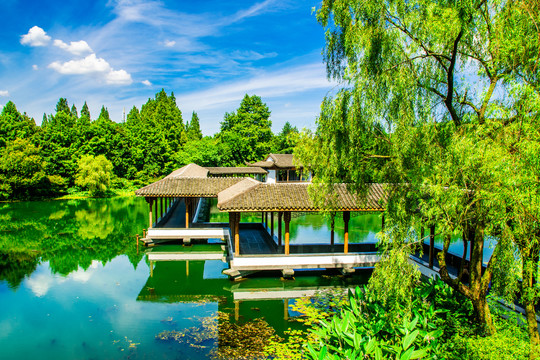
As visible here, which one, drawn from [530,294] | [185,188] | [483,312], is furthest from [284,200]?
[530,294]

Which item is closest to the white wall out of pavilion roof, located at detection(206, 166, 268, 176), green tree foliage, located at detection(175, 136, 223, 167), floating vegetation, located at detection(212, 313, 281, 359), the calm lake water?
pavilion roof, located at detection(206, 166, 268, 176)

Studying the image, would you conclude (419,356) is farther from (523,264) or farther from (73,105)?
(73,105)

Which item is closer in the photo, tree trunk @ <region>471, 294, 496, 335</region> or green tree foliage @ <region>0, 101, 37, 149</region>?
tree trunk @ <region>471, 294, 496, 335</region>

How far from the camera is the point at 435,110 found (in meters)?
7.54

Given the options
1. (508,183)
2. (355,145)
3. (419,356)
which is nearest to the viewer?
(508,183)

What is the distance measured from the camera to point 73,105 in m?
86.0

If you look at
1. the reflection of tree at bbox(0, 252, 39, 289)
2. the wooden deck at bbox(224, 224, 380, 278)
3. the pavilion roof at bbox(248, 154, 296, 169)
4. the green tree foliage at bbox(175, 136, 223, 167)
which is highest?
the green tree foliage at bbox(175, 136, 223, 167)

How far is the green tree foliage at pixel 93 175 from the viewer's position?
41.0m

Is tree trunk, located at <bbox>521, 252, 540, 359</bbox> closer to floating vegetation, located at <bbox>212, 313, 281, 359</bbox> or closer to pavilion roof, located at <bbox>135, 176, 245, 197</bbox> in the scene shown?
floating vegetation, located at <bbox>212, 313, 281, 359</bbox>

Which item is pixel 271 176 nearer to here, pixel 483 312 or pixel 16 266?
pixel 16 266

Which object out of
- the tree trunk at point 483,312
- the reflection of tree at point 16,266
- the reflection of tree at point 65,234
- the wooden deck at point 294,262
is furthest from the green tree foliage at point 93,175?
the tree trunk at point 483,312

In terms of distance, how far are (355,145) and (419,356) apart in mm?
4210

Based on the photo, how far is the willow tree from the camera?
5777 millimetres

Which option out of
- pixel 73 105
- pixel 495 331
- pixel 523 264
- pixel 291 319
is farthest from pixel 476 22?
pixel 73 105
